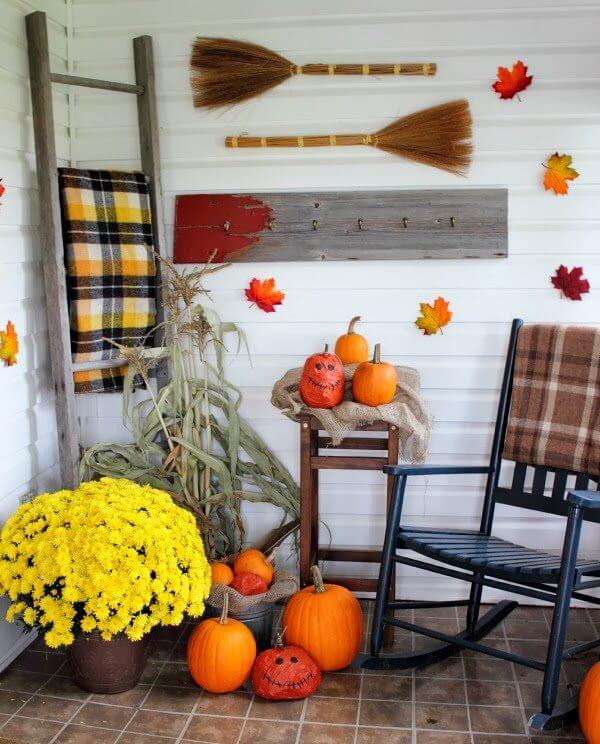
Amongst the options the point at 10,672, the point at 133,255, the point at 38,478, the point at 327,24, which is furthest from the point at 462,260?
the point at 10,672

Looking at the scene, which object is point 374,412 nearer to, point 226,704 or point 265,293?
point 265,293

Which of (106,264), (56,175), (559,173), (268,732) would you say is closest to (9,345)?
(106,264)

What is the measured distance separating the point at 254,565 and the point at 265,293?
1.08m

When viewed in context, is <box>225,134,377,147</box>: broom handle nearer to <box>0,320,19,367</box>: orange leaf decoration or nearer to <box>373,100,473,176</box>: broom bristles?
<box>373,100,473,176</box>: broom bristles

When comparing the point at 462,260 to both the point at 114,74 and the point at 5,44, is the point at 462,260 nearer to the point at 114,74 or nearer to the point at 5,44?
the point at 114,74

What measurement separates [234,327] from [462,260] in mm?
943

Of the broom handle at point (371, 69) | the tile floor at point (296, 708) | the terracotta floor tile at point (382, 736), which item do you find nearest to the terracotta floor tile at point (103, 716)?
the tile floor at point (296, 708)

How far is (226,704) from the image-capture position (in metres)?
2.81

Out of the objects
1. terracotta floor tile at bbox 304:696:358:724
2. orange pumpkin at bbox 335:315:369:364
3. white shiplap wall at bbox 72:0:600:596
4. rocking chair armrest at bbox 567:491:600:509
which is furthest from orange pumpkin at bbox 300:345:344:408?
terracotta floor tile at bbox 304:696:358:724

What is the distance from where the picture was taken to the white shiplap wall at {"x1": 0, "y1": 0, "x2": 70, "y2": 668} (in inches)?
118

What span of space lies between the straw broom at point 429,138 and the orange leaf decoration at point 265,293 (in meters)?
0.57

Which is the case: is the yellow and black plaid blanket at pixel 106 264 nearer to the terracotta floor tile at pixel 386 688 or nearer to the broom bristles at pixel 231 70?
the broom bristles at pixel 231 70

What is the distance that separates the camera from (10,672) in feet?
9.86

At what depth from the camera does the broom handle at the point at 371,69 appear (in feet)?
10.9
